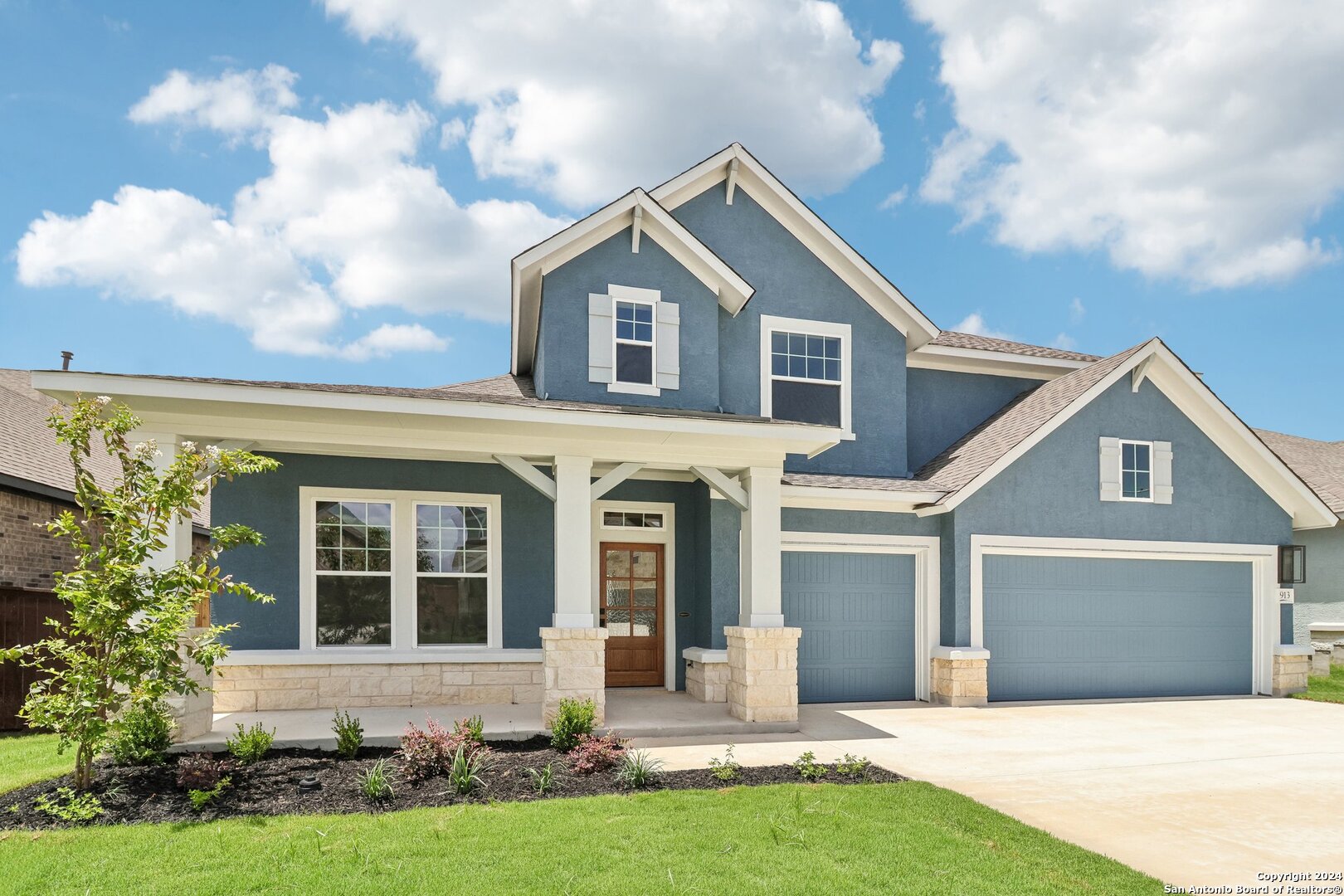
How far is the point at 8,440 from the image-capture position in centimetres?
1473

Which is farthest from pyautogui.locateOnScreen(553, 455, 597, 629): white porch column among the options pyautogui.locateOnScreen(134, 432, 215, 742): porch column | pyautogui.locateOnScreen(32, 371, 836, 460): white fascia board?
pyautogui.locateOnScreen(134, 432, 215, 742): porch column

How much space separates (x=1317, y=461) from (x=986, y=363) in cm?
1274

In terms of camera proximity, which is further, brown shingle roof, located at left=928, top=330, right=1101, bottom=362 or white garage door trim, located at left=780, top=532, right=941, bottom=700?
brown shingle roof, located at left=928, top=330, right=1101, bottom=362

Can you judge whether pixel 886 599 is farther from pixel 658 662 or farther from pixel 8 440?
pixel 8 440

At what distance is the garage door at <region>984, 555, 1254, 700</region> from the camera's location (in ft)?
40.9

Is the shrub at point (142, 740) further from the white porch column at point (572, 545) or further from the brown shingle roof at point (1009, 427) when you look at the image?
the brown shingle roof at point (1009, 427)

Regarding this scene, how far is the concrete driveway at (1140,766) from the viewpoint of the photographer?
565cm

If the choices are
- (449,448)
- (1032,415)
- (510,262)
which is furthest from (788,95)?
(449,448)

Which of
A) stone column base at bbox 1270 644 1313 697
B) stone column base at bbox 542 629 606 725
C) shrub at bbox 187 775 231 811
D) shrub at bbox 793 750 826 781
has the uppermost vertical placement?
stone column base at bbox 542 629 606 725

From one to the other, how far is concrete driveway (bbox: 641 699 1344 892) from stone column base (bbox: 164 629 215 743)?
4.52m

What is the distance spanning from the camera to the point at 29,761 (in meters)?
7.91

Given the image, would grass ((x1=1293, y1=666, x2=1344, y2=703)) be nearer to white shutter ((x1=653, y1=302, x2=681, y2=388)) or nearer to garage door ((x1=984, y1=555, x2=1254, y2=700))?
garage door ((x1=984, y1=555, x2=1254, y2=700))

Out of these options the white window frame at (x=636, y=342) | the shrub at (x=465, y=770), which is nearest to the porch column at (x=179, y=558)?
the shrub at (x=465, y=770)

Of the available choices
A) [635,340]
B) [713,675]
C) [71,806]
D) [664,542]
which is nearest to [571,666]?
[713,675]
